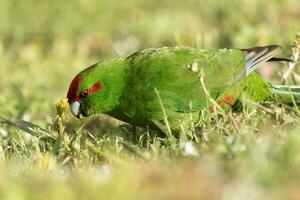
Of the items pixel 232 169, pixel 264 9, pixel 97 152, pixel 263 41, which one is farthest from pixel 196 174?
pixel 264 9

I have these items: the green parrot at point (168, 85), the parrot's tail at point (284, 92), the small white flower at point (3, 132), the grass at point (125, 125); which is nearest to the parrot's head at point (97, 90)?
the green parrot at point (168, 85)

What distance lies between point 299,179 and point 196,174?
0.41 meters

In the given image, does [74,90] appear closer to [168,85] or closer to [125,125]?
[168,85]

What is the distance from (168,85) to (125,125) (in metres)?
0.86

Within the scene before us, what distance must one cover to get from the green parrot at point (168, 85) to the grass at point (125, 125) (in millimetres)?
187

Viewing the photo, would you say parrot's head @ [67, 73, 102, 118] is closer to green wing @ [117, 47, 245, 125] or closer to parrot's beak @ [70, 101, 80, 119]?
parrot's beak @ [70, 101, 80, 119]

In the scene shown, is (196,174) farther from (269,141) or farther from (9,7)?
(9,7)

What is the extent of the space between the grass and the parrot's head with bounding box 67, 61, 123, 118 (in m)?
0.18

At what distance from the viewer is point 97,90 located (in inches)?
216

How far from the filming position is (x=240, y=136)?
398cm

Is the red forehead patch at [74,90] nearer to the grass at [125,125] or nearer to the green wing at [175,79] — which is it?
the grass at [125,125]

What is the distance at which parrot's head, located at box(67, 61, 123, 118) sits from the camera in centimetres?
546

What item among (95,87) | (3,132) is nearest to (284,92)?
(95,87)

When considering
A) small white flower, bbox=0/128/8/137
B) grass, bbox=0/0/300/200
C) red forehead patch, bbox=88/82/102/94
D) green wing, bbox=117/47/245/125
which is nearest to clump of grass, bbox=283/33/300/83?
grass, bbox=0/0/300/200
